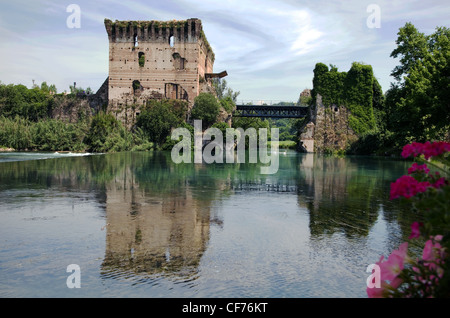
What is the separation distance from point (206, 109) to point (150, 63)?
901cm

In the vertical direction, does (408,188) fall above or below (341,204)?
above

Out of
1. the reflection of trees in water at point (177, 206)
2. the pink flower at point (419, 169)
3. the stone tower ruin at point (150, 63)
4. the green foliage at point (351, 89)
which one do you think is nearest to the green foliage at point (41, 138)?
the stone tower ruin at point (150, 63)

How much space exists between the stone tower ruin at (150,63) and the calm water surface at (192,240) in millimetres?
40811

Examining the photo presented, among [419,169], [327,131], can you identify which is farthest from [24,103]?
[419,169]

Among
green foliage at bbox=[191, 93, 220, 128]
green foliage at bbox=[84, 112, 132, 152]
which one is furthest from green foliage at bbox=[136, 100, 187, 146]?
green foliage at bbox=[84, 112, 132, 152]

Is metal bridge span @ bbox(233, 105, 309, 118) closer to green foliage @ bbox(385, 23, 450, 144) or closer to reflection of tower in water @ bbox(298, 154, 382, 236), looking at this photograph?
green foliage @ bbox(385, 23, 450, 144)

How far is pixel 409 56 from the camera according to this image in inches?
1581

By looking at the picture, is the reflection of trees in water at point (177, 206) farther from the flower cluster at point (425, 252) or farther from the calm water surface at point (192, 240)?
the flower cluster at point (425, 252)

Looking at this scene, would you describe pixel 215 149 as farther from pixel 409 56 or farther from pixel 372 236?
pixel 372 236

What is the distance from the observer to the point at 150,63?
54.4 meters

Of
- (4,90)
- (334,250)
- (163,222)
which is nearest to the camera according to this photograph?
(334,250)

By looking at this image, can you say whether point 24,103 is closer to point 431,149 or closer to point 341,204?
point 341,204

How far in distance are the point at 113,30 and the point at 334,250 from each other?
172 ft
